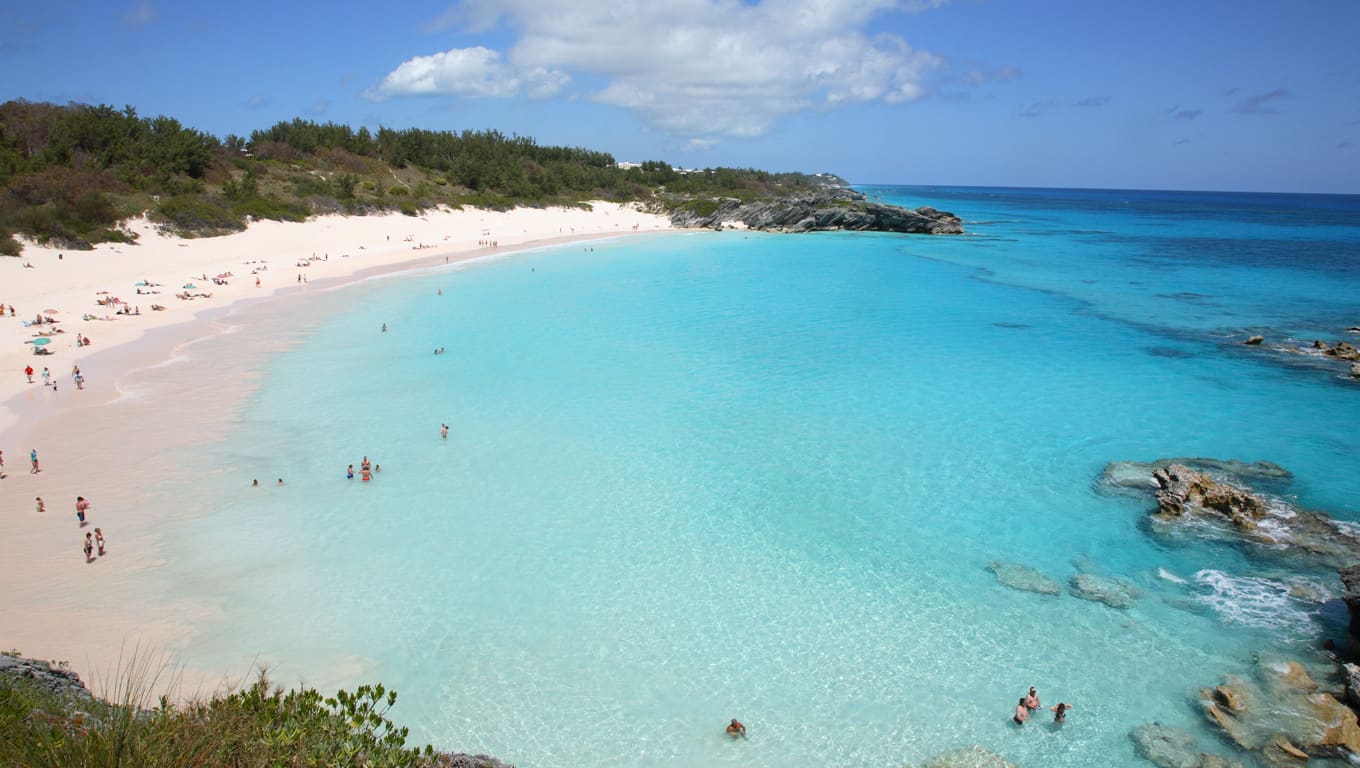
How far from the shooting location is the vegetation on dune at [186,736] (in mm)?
4477

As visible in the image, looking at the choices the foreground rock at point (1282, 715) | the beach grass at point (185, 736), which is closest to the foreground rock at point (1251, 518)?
the foreground rock at point (1282, 715)

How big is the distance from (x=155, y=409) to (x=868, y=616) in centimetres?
2046

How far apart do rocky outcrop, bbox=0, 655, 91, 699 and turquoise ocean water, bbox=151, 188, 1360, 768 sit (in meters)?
3.34

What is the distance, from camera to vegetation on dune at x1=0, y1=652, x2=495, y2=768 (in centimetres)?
448

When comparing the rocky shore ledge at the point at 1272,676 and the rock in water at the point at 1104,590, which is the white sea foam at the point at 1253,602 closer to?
the rocky shore ledge at the point at 1272,676

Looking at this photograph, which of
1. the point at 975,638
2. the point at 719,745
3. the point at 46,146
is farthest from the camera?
the point at 46,146

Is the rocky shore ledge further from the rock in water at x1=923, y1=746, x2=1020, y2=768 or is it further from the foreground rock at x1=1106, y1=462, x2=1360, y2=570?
the rock in water at x1=923, y1=746, x2=1020, y2=768

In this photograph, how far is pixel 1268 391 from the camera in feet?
77.6

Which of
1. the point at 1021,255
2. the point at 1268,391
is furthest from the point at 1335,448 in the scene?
the point at 1021,255

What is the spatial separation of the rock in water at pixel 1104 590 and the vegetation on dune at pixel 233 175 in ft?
150

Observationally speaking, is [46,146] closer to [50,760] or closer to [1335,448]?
[50,760]

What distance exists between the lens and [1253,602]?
40.5 feet

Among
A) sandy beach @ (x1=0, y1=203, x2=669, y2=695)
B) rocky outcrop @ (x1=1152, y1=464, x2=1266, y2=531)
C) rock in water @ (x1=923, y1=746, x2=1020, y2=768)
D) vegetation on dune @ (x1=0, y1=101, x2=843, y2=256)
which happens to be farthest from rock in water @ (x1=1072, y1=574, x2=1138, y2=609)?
vegetation on dune @ (x1=0, y1=101, x2=843, y2=256)

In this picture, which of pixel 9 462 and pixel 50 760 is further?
pixel 9 462
